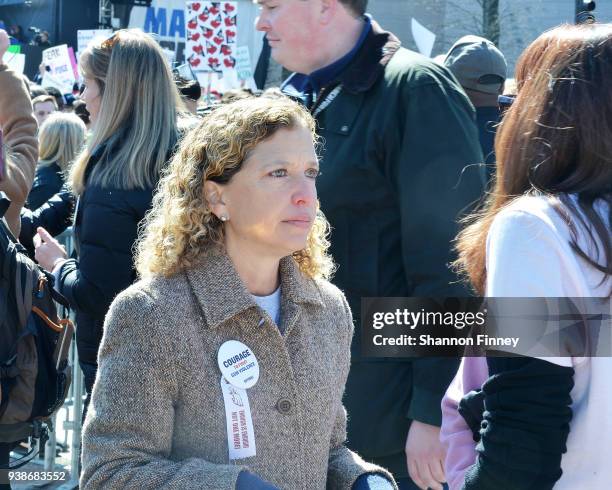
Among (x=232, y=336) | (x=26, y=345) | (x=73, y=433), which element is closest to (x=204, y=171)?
(x=232, y=336)

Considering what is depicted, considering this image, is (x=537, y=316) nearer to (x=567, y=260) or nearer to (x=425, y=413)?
(x=567, y=260)

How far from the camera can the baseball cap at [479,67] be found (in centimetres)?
466

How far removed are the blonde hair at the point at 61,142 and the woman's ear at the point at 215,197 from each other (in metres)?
4.23

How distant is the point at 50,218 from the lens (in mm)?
4789

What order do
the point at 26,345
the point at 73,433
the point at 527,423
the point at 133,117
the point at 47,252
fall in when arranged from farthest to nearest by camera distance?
1. the point at 73,433
2. the point at 47,252
3. the point at 133,117
4. the point at 26,345
5. the point at 527,423

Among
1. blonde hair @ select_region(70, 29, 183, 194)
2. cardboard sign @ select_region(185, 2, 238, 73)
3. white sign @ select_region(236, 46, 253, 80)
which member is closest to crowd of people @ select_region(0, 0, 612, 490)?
blonde hair @ select_region(70, 29, 183, 194)

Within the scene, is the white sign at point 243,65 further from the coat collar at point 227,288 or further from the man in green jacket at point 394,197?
the coat collar at point 227,288

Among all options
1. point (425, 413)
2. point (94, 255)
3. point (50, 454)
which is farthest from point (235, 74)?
point (425, 413)

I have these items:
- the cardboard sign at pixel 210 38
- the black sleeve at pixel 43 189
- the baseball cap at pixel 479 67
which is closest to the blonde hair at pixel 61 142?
the black sleeve at pixel 43 189

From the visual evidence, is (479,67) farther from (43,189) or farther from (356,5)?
(43,189)

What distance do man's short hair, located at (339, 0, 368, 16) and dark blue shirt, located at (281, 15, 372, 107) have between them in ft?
0.14

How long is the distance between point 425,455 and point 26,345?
159 cm

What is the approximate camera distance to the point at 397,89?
9.39ft

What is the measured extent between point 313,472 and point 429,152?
1087 mm
